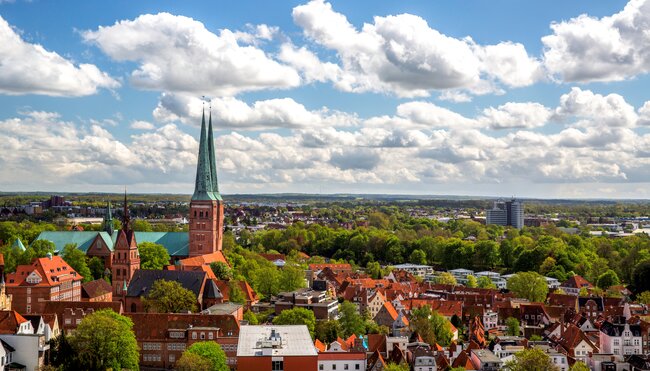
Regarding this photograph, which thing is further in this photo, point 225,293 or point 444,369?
point 225,293

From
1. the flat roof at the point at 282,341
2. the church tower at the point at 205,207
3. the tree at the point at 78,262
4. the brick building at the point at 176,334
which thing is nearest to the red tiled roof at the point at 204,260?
the church tower at the point at 205,207

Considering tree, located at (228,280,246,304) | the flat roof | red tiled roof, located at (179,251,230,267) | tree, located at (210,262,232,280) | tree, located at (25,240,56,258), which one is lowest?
the flat roof

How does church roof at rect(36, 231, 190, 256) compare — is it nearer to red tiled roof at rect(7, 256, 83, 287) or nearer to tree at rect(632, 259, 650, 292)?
red tiled roof at rect(7, 256, 83, 287)

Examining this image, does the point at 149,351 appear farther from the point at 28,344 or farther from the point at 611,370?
the point at 611,370

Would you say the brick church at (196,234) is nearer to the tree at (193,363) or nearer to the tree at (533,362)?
the tree at (193,363)

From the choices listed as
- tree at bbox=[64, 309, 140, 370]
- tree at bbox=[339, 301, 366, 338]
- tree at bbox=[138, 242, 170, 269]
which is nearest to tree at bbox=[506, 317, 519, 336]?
tree at bbox=[339, 301, 366, 338]

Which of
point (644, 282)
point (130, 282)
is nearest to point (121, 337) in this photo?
point (130, 282)

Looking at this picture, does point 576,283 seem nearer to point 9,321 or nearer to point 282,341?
point 282,341
